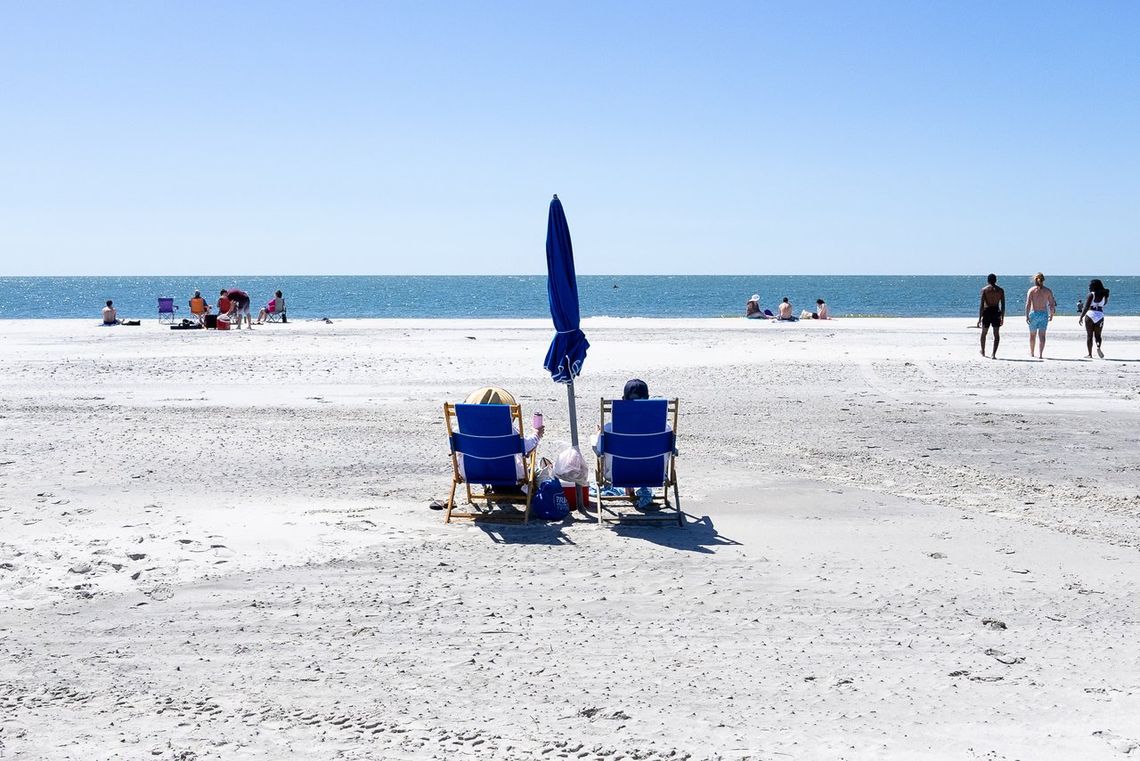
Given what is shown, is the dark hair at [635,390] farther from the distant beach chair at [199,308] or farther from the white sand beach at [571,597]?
the distant beach chair at [199,308]

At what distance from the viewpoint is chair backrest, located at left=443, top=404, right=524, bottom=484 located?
299 inches

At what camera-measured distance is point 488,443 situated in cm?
765

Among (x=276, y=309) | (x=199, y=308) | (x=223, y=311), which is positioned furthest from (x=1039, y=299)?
(x=276, y=309)

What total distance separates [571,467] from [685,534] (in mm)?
1047

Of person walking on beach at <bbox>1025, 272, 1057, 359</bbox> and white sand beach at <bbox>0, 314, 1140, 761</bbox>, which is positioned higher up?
person walking on beach at <bbox>1025, 272, 1057, 359</bbox>

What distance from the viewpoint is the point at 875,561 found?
643 centimetres

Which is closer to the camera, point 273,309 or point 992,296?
point 992,296

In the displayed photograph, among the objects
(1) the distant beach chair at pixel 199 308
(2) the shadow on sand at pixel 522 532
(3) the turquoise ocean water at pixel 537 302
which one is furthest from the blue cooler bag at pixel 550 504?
(3) the turquoise ocean water at pixel 537 302

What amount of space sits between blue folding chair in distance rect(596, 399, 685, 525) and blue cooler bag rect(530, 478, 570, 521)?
279 mm

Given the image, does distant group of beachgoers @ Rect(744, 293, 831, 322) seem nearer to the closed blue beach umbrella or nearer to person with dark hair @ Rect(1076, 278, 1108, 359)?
person with dark hair @ Rect(1076, 278, 1108, 359)

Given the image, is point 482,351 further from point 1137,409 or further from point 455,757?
point 455,757

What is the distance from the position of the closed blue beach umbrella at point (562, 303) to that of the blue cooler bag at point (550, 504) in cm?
46

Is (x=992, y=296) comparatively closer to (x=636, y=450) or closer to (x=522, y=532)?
(x=636, y=450)

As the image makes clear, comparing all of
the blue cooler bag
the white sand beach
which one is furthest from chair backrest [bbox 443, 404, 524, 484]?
the white sand beach
